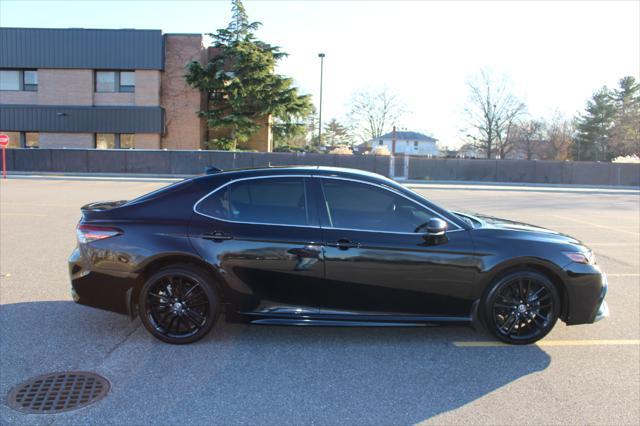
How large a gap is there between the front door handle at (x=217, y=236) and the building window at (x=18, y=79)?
122ft

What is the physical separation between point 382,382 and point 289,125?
1323 inches

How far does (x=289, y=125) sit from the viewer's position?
36344mm

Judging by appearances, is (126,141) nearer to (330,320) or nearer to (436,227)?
(330,320)

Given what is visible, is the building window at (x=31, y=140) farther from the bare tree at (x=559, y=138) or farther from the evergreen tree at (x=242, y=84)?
the bare tree at (x=559, y=138)

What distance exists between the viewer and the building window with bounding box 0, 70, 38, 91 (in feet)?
115

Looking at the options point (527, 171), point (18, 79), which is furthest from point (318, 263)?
point (18, 79)

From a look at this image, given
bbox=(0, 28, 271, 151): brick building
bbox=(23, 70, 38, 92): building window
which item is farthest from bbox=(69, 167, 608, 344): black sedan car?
bbox=(23, 70, 38, 92): building window

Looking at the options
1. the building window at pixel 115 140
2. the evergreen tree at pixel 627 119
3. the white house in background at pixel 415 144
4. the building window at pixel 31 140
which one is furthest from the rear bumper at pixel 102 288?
the white house in background at pixel 415 144

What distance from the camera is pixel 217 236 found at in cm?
426

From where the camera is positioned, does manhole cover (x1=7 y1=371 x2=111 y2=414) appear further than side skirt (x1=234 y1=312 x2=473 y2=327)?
No

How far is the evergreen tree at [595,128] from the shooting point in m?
59.7

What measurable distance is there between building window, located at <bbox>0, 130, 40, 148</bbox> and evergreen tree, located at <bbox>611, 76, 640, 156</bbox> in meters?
52.2

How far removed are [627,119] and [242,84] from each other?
4072 centimetres

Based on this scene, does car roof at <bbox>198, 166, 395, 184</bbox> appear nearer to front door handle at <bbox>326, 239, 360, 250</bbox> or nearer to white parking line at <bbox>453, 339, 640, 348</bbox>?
front door handle at <bbox>326, 239, 360, 250</bbox>
